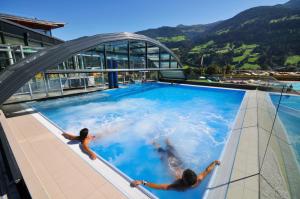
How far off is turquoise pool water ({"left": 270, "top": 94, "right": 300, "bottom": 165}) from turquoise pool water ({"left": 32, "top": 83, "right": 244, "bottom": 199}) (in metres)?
1.91

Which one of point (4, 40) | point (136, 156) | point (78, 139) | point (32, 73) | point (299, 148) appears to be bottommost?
point (136, 156)

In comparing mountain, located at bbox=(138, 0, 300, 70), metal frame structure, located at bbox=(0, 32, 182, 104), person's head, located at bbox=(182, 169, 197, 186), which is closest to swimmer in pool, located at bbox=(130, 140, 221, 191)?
person's head, located at bbox=(182, 169, 197, 186)

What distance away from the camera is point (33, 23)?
19.3 m

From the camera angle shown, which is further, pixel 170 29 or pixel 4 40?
pixel 170 29

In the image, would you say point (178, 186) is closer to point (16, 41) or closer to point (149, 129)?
point (149, 129)

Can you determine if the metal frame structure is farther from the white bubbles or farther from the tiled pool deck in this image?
the tiled pool deck

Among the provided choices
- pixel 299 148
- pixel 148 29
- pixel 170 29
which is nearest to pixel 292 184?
pixel 299 148

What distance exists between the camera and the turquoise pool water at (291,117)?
2911 mm

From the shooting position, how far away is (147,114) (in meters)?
8.61

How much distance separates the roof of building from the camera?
56.9ft

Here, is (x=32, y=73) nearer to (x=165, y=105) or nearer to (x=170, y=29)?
(x=165, y=105)

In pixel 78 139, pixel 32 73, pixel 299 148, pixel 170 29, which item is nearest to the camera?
pixel 299 148

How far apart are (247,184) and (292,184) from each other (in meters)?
0.60

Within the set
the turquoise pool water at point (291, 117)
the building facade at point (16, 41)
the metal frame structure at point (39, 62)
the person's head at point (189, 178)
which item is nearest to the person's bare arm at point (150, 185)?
the person's head at point (189, 178)
